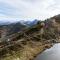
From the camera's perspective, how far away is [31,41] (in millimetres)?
36406

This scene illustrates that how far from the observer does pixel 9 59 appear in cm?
2253

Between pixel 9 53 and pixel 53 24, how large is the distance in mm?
32185

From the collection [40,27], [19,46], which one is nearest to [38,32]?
[40,27]

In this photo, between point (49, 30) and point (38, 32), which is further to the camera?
point (49, 30)

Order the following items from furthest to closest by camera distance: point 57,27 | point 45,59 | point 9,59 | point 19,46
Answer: point 57,27
point 19,46
point 45,59
point 9,59

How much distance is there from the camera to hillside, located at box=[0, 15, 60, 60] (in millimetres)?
25156

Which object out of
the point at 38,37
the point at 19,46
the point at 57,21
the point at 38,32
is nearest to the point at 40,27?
the point at 38,32

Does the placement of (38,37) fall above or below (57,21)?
below

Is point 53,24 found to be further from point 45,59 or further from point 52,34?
point 45,59

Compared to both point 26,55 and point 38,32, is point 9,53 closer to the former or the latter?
point 26,55

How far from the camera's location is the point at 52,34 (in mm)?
46156

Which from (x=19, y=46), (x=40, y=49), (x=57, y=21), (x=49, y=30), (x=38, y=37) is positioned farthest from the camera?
(x=57, y=21)

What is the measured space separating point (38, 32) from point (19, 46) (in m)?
15.5

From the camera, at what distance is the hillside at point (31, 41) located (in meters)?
25.2
